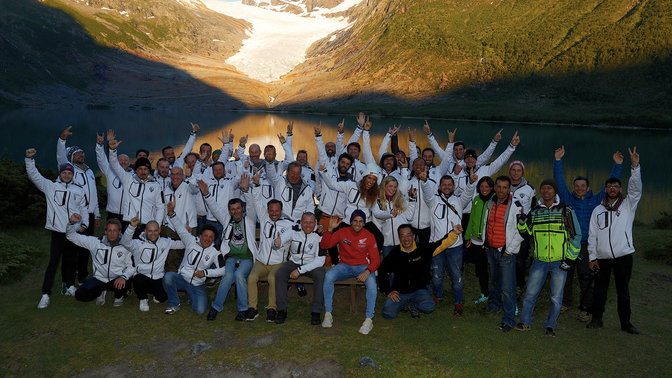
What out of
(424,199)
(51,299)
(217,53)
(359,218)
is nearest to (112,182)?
(51,299)

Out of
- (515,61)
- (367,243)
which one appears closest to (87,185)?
(367,243)

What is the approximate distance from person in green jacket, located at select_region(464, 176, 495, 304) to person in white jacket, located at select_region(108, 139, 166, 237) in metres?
6.59

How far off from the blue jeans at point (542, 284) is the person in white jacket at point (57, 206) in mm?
8883

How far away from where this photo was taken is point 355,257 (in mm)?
7926

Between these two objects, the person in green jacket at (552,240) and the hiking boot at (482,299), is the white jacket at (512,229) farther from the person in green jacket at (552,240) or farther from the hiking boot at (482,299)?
the hiking boot at (482,299)

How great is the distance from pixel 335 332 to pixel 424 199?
3.15m

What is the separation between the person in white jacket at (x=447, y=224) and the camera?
814 cm

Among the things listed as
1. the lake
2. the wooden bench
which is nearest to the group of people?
the wooden bench

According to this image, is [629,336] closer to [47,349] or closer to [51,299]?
[47,349]

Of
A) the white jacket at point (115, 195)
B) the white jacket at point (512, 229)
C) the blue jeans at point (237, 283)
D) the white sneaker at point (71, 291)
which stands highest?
the white jacket at point (115, 195)

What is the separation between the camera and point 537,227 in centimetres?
710

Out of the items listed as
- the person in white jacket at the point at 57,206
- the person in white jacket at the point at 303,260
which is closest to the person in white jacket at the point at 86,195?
the person in white jacket at the point at 57,206

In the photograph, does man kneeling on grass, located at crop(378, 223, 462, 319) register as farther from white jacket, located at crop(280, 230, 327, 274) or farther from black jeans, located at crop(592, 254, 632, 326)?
black jeans, located at crop(592, 254, 632, 326)

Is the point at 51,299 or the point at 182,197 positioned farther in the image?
the point at 182,197
